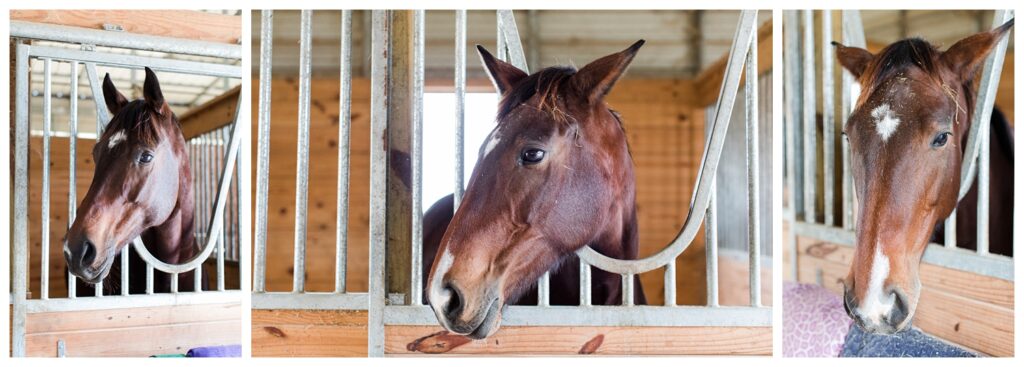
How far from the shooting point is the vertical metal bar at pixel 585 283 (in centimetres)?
118

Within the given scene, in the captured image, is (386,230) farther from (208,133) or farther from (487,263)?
(208,133)

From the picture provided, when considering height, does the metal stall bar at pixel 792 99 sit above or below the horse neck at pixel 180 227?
above

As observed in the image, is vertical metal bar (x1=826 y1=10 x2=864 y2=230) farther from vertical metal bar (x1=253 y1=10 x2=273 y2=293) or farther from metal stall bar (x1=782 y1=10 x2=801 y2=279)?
vertical metal bar (x1=253 y1=10 x2=273 y2=293)

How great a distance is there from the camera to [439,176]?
1377mm

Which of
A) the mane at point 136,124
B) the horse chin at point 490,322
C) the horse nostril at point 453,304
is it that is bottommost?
the horse chin at point 490,322

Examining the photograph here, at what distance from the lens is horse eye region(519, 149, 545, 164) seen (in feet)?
3.59

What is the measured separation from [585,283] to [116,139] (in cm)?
100

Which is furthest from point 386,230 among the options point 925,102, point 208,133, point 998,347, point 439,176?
point 998,347

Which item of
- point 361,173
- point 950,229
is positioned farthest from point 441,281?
point 361,173

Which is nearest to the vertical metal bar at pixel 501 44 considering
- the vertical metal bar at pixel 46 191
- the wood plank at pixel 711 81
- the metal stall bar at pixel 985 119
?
the metal stall bar at pixel 985 119

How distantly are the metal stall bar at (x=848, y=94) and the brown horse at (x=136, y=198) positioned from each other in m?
Answer: 1.34

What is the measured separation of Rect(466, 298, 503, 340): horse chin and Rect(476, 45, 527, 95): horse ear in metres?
0.40

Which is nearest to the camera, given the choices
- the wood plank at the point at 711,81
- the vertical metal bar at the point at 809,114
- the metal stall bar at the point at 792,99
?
the vertical metal bar at the point at 809,114

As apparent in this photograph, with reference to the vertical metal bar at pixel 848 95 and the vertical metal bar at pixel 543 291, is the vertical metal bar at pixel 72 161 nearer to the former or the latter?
the vertical metal bar at pixel 543 291
